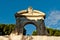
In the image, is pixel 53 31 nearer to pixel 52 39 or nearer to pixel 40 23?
pixel 40 23

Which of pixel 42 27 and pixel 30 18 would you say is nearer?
pixel 42 27

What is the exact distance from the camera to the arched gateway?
2447 centimetres

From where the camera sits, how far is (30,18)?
2472cm

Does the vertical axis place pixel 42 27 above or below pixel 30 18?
below

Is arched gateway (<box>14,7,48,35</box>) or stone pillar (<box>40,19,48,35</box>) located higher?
arched gateway (<box>14,7,48,35</box>)

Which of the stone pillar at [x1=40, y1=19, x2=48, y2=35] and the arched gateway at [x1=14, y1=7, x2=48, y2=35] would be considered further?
the arched gateway at [x1=14, y1=7, x2=48, y2=35]

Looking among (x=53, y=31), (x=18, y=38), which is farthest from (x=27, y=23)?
(x=53, y=31)

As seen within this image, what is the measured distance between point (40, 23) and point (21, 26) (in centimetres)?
212

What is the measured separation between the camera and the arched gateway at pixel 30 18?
2447 centimetres

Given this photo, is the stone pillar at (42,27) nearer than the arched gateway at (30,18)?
Yes

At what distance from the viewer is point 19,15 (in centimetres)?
2481

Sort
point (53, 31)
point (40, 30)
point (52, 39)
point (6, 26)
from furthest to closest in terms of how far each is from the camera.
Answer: point (6, 26), point (53, 31), point (40, 30), point (52, 39)

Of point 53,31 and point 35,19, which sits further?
point 53,31

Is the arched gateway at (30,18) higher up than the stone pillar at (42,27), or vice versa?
the arched gateway at (30,18)
